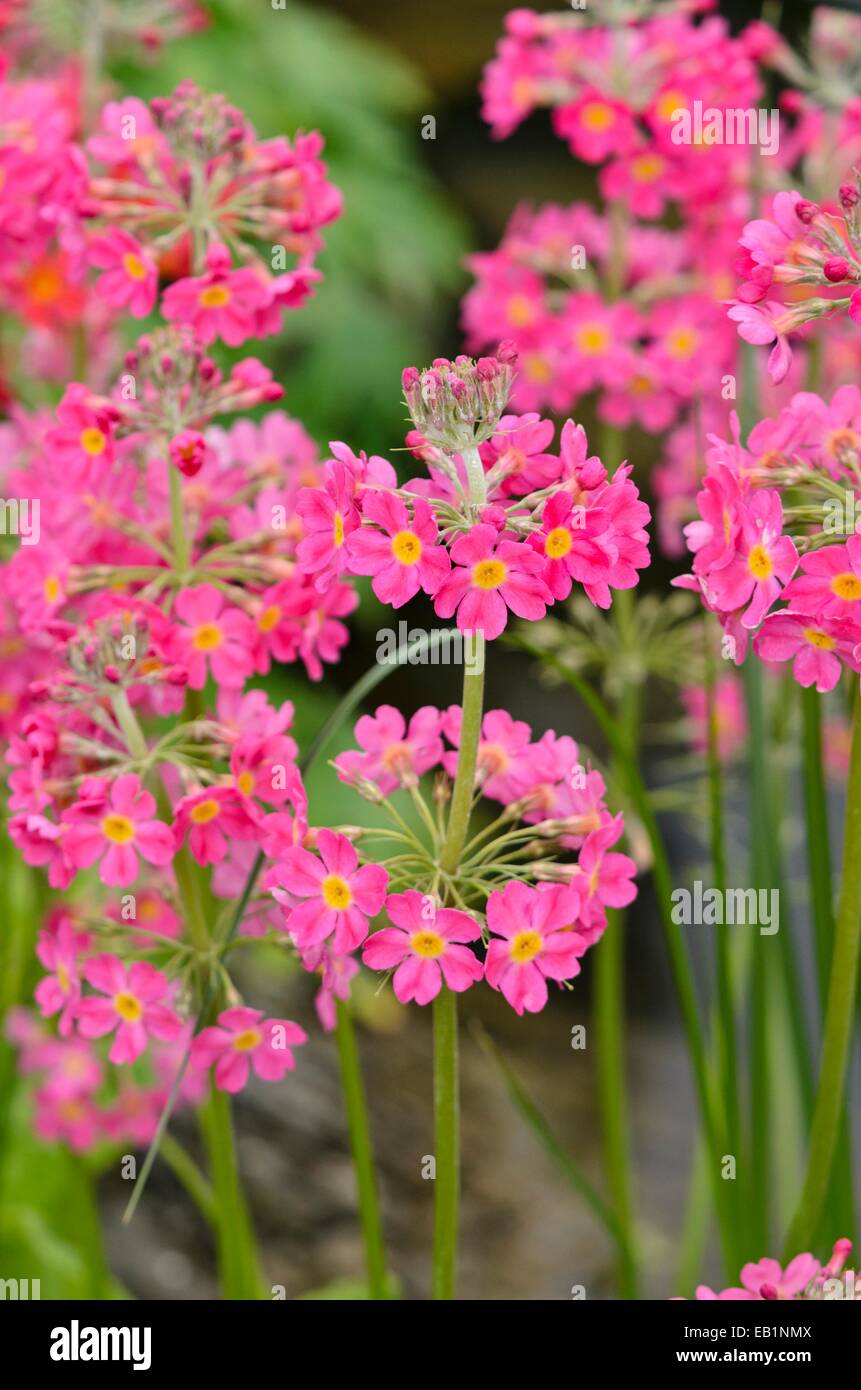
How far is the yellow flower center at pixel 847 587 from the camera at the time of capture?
88cm

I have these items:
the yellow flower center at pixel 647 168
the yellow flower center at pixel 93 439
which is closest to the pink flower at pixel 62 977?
the yellow flower center at pixel 93 439

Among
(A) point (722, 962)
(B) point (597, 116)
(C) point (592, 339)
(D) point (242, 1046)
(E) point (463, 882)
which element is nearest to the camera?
(E) point (463, 882)

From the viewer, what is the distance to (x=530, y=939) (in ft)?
2.91

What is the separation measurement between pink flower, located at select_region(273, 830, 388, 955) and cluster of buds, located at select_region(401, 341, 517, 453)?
239mm

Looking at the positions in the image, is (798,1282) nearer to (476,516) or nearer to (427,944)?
(427,944)

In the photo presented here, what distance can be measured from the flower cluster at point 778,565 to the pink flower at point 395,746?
204 millimetres

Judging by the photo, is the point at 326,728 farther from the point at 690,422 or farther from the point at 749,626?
the point at 690,422

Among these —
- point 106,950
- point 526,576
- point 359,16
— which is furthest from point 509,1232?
point 359,16

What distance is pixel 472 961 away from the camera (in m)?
0.88

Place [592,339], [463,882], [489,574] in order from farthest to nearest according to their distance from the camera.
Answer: [592,339] → [463,882] → [489,574]

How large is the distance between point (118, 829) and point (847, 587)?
19.7 inches

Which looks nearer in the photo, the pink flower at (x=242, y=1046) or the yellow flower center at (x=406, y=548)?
the yellow flower center at (x=406, y=548)

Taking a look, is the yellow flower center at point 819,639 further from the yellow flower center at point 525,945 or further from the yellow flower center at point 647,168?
the yellow flower center at point 647,168

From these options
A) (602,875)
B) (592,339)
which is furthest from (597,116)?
(602,875)
